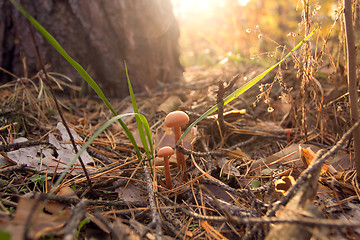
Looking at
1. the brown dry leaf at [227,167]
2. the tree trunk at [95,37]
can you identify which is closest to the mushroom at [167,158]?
the brown dry leaf at [227,167]

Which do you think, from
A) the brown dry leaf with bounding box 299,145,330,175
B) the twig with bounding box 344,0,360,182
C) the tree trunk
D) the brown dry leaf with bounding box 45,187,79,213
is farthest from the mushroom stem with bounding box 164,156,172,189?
A: the tree trunk

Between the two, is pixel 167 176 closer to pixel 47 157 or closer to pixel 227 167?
pixel 227 167

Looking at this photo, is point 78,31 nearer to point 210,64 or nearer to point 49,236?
point 49,236

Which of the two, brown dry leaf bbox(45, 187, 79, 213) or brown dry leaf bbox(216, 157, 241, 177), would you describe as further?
brown dry leaf bbox(216, 157, 241, 177)

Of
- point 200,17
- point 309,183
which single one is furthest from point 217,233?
point 200,17

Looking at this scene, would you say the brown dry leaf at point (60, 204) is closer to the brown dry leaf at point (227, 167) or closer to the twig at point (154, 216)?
the twig at point (154, 216)

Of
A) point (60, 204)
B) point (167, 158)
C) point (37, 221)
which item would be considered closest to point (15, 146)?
point (60, 204)

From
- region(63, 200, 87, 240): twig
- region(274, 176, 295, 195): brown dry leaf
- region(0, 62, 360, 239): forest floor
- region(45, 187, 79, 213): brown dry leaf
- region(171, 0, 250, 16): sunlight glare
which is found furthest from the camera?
region(171, 0, 250, 16): sunlight glare

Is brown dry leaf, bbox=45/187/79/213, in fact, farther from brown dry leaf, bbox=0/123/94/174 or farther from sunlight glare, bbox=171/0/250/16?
sunlight glare, bbox=171/0/250/16
